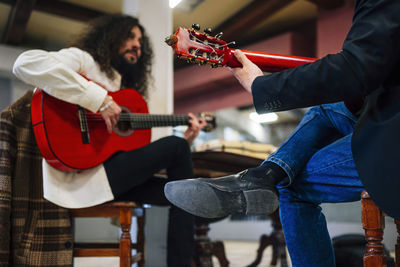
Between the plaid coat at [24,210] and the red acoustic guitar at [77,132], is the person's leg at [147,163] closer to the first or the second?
the red acoustic guitar at [77,132]

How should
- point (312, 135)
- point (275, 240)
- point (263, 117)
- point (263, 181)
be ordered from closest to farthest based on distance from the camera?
point (263, 181) → point (312, 135) → point (275, 240) → point (263, 117)

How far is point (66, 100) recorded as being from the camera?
4.81 ft

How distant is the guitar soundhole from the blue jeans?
84 centimetres

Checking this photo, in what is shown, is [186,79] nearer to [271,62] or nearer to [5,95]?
[5,95]

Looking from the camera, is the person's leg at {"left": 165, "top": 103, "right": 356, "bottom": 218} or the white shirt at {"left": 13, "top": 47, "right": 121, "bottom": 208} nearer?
the person's leg at {"left": 165, "top": 103, "right": 356, "bottom": 218}

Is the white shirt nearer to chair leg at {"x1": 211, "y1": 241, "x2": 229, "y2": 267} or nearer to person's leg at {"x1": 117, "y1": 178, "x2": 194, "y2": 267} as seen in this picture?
person's leg at {"x1": 117, "y1": 178, "x2": 194, "y2": 267}

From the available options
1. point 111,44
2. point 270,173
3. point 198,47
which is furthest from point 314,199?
point 111,44

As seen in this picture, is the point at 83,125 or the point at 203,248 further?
the point at 203,248

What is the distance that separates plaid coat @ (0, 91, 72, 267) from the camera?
1.44 m

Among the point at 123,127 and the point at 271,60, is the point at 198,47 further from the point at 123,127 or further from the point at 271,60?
the point at 123,127

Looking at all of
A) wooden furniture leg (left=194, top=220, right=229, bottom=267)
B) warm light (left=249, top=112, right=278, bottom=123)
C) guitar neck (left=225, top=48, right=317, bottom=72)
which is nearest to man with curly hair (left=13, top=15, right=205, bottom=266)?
wooden furniture leg (left=194, top=220, right=229, bottom=267)

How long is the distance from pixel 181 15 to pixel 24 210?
185 inches

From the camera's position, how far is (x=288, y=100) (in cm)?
81

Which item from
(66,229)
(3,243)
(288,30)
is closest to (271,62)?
(66,229)
